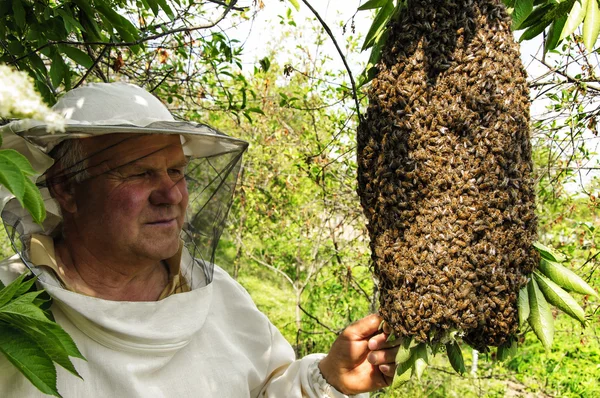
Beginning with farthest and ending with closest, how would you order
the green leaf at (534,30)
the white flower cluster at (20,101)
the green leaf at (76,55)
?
the green leaf at (76,55)
the green leaf at (534,30)
the white flower cluster at (20,101)

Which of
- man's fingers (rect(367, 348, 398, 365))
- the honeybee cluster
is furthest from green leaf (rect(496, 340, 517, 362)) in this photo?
man's fingers (rect(367, 348, 398, 365))

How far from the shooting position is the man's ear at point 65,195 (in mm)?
1844

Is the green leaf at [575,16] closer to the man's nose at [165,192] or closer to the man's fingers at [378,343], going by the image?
the man's fingers at [378,343]

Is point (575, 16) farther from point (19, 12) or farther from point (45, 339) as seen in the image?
point (19, 12)

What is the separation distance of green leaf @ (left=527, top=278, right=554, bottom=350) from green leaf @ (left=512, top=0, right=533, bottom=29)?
0.59 m

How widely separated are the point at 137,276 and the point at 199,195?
0.43m

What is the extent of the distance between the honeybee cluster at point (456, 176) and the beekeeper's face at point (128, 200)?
87cm

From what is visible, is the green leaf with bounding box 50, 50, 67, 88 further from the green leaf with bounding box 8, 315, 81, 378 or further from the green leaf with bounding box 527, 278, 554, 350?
the green leaf with bounding box 527, 278, 554, 350

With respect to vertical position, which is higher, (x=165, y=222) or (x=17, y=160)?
(x=17, y=160)

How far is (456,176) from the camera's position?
116 centimetres

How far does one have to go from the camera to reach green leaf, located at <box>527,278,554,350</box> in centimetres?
120

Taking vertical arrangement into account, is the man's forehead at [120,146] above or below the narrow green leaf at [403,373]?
above

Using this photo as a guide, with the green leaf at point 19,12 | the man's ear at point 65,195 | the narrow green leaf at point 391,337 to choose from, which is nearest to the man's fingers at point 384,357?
the narrow green leaf at point 391,337

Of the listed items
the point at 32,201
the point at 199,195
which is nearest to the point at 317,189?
the point at 199,195
